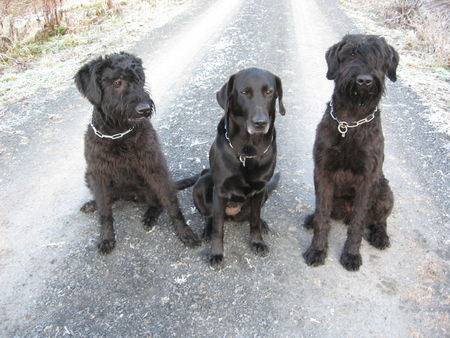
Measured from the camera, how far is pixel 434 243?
133 inches

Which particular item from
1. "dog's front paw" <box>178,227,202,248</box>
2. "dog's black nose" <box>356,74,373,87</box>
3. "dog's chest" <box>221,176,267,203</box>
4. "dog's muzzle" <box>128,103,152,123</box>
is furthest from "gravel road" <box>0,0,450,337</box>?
"dog's black nose" <box>356,74,373,87</box>

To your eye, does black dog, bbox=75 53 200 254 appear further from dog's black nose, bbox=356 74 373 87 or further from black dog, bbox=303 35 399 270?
dog's black nose, bbox=356 74 373 87

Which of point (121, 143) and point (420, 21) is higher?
point (121, 143)

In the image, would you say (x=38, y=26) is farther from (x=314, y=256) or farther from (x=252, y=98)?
(x=314, y=256)

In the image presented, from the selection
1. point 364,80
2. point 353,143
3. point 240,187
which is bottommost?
point 240,187

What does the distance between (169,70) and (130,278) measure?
17.5 ft

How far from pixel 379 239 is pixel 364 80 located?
1.45m

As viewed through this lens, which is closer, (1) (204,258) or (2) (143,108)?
(2) (143,108)

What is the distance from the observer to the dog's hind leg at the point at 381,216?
3303mm

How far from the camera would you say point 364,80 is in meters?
2.77

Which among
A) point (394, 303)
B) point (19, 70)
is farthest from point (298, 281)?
point (19, 70)

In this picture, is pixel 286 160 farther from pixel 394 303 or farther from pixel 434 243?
pixel 394 303

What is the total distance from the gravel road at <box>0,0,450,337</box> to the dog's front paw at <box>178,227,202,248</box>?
6 cm

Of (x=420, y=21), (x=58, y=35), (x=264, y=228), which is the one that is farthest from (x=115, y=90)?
(x=420, y=21)
